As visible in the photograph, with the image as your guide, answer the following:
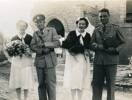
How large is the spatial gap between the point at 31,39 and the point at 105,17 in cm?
69

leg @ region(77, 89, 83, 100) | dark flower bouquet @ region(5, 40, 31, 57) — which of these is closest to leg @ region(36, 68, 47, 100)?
dark flower bouquet @ region(5, 40, 31, 57)

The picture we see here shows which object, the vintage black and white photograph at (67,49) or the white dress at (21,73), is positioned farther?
the white dress at (21,73)

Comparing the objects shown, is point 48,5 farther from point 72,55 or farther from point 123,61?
point 123,61

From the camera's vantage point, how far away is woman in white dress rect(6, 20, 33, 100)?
459 centimetres

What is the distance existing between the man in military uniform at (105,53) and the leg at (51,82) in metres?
0.35

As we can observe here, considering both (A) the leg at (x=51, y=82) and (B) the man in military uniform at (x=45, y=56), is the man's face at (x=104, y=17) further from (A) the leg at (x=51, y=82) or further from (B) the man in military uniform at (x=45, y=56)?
(A) the leg at (x=51, y=82)

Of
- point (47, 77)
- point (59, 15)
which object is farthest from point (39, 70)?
point (59, 15)

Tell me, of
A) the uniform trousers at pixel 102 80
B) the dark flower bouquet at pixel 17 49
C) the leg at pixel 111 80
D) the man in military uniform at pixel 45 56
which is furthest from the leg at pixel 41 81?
the leg at pixel 111 80

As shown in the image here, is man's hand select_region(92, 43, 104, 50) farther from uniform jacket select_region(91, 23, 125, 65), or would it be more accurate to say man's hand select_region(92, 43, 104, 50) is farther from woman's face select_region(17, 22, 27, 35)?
woman's face select_region(17, 22, 27, 35)

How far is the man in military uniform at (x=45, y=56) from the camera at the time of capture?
177 inches

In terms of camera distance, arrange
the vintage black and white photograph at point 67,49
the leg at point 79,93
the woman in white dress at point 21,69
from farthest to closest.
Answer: the woman in white dress at point 21,69, the leg at point 79,93, the vintage black and white photograph at point 67,49

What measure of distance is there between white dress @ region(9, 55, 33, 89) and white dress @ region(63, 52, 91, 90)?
0.34 m

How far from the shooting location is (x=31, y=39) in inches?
179

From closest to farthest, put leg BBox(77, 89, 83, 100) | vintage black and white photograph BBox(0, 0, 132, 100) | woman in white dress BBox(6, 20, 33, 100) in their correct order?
vintage black and white photograph BBox(0, 0, 132, 100) → leg BBox(77, 89, 83, 100) → woman in white dress BBox(6, 20, 33, 100)
